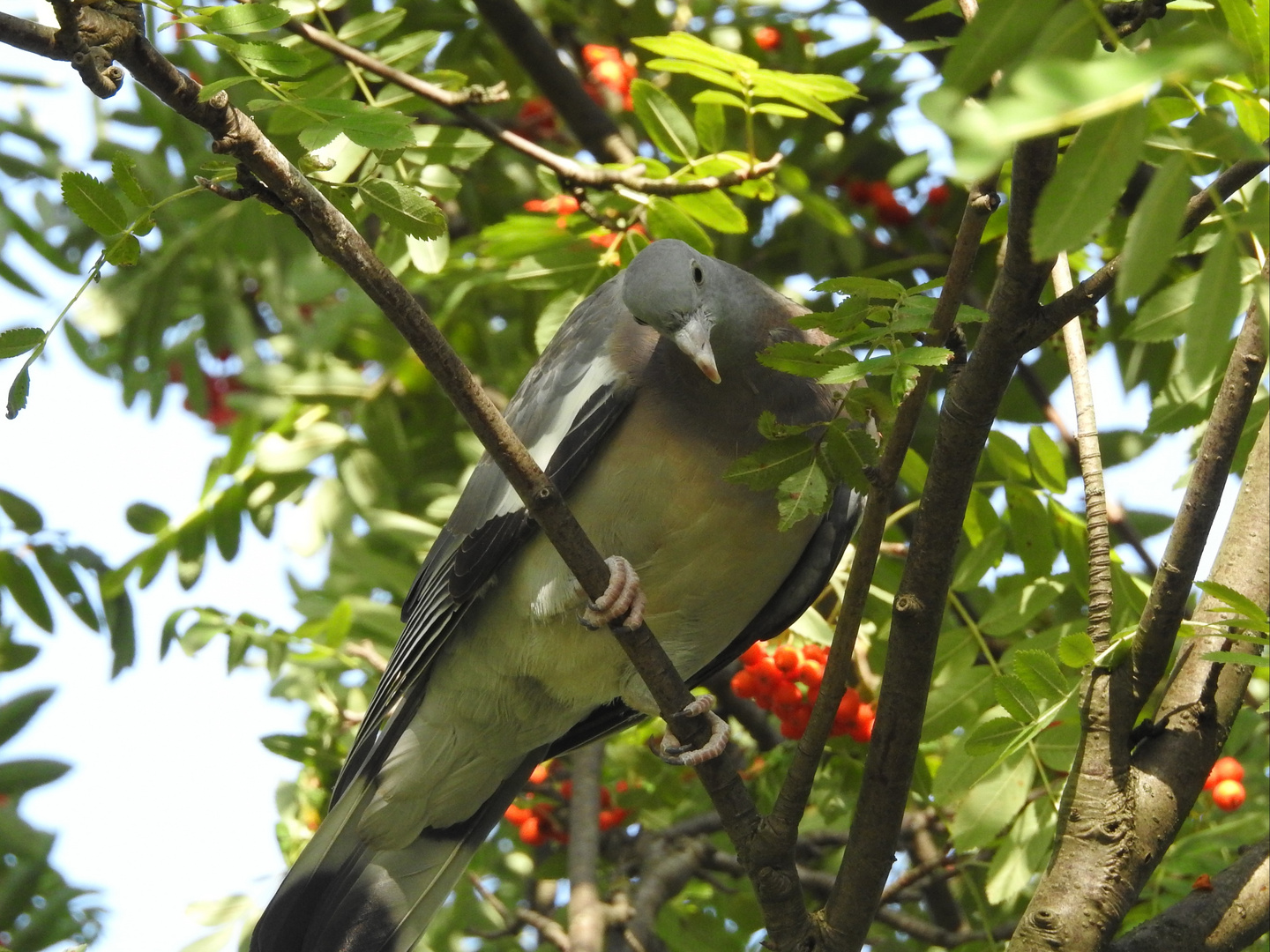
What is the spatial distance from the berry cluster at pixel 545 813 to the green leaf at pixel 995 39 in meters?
3.08

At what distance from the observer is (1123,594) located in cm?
281

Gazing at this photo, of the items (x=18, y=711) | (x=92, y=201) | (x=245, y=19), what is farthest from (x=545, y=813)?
(x=245, y=19)

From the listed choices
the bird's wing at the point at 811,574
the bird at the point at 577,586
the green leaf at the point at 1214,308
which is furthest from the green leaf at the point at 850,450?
the green leaf at the point at 1214,308

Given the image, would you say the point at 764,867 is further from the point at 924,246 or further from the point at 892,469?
the point at 924,246

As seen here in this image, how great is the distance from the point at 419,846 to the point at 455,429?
151 cm

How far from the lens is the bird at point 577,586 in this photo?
2.91 metres

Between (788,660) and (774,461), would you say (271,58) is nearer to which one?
(774,461)

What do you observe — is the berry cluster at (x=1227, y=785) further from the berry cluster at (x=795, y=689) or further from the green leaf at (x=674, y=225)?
the green leaf at (x=674, y=225)

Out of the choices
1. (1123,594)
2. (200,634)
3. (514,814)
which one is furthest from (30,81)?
(1123,594)

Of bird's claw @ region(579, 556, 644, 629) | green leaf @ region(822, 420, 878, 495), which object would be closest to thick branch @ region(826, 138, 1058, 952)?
green leaf @ region(822, 420, 878, 495)

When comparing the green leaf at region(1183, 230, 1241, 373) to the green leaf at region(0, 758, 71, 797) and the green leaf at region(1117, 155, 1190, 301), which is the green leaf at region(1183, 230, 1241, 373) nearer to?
the green leaf at region(1117, 155, 1190, 301)

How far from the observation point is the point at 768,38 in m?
4.53

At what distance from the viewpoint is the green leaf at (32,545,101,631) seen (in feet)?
11.4

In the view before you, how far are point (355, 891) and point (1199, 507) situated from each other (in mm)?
2305
